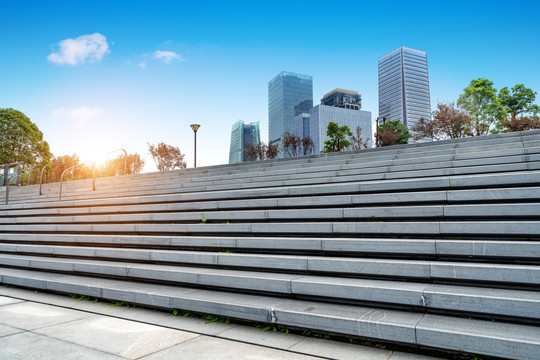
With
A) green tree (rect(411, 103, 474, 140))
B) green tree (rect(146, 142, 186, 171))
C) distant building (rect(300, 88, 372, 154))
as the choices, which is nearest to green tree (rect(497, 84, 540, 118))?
green tree (rect(411, 103, 474, 140))

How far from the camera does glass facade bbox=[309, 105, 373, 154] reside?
542 feet

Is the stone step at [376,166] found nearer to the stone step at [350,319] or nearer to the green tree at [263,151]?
the stone step at [350,319]

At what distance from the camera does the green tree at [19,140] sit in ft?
141

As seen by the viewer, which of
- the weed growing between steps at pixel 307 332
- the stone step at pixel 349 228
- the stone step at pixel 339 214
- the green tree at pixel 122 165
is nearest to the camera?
the weed growing between steps at pixel 307 332

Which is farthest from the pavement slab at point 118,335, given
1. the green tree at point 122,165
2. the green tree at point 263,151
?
the green tree at point 122,165

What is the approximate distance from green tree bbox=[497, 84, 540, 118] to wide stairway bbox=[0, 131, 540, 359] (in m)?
48.6

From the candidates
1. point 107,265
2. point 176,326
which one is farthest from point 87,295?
point 176,326

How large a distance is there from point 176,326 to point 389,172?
5.53 metres

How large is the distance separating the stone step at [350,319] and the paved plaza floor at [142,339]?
0.44ft

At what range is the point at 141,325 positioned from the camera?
380cm

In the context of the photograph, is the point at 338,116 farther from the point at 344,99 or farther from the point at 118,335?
the point at 118,335

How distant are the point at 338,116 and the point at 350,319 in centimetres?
17083

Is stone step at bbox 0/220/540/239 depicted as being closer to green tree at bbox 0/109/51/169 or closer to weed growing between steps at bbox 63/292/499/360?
weed growing between steps at bbox 63/292/499/360

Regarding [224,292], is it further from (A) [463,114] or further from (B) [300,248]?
(A) [463,114]
